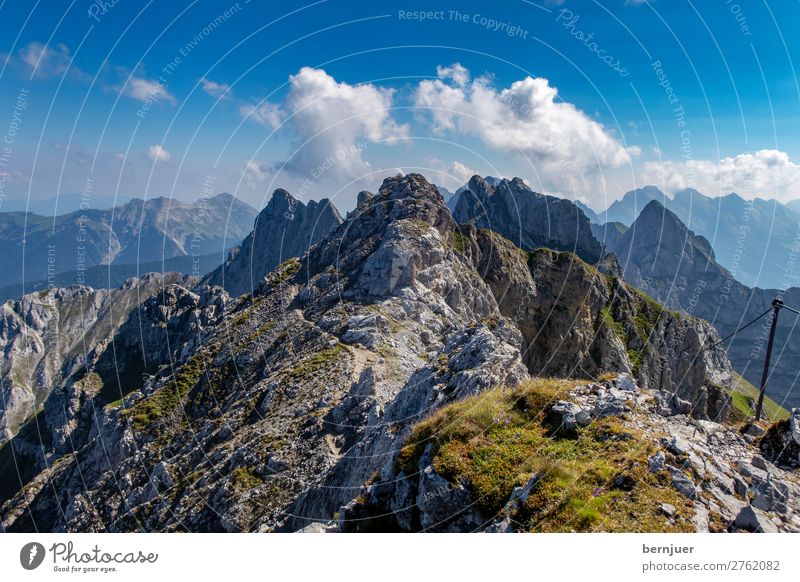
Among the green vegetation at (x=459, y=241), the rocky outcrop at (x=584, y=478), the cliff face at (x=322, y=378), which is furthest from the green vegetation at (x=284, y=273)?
the rocky outcrop at (x=584, y=478)

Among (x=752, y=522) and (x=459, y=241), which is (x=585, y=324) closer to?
(x=459, y=241)

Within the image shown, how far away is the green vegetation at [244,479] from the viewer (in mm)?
32625

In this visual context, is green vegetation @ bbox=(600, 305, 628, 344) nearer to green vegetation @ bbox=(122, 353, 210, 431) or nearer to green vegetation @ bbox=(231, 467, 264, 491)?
green vegetation @ bbox=(122, 353, 210, 431)

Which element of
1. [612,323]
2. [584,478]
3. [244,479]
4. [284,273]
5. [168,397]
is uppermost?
[284,273]

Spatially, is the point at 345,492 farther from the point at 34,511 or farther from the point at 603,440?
the point at 34,511

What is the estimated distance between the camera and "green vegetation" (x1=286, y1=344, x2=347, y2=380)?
1787 inches

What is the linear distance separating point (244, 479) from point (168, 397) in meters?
28.6

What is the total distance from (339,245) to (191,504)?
161 ft

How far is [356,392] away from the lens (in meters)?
39.1

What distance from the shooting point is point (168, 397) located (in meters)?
55.8

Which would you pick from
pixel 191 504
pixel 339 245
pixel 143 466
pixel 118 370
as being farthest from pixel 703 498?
pixel 118 370

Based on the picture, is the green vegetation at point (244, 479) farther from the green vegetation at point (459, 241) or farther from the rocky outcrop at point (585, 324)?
the rocky outcrop at point (585, 324)

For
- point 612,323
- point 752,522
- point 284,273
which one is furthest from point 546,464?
point 612,323

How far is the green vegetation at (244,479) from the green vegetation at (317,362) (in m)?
11.9
